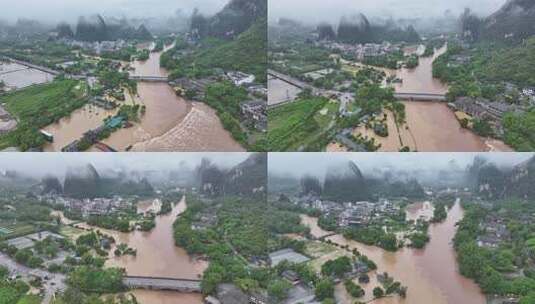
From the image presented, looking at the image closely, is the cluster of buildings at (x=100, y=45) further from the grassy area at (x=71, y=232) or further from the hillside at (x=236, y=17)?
the grassy area at (x=71, y=232)

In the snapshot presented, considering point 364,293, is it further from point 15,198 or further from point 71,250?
point 15,198

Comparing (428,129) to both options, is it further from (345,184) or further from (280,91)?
(280,91)

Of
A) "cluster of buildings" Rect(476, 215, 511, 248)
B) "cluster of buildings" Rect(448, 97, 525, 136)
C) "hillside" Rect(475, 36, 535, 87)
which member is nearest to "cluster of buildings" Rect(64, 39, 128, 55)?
"cluster of buildings" Rect(448, 97, 525, 136)

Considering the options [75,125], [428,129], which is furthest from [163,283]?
[428,129]

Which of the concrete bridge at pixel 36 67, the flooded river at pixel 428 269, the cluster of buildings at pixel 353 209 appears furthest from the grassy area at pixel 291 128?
the concrete bridge at pixel 36 67

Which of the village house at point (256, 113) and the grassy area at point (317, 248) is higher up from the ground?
the village house at point (256, 113)

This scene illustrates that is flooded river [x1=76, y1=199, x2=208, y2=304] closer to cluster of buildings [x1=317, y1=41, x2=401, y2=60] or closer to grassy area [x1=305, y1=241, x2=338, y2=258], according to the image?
grassy area [x1=305, y1=241, x2=338, y2=258]
